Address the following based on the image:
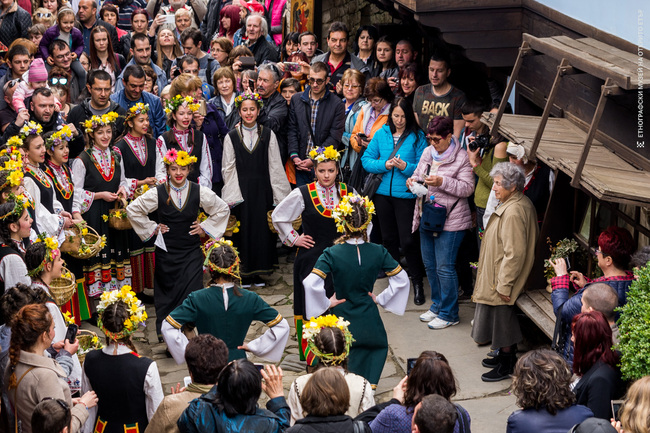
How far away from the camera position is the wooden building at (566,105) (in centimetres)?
527

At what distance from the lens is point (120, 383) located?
482 cm

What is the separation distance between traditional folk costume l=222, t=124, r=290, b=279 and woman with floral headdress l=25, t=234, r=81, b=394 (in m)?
2.76

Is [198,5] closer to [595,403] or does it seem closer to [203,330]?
[203,330]

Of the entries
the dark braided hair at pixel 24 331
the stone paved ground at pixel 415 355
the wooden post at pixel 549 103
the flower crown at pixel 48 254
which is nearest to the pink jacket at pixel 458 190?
the stone paved ground at pixel 415 355

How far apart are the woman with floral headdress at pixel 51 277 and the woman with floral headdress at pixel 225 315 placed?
24.5 inches

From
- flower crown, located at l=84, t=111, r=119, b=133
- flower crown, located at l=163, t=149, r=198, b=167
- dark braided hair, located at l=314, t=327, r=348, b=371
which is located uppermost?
flower crown, located at l=84, t=111, r=119, b=133

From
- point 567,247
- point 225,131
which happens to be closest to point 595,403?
point 567,247

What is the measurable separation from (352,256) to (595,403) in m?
2.13

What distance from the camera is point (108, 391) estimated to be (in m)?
4.84

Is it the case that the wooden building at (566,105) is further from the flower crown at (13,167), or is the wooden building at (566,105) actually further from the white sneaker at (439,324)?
the flower crown at (13,167)

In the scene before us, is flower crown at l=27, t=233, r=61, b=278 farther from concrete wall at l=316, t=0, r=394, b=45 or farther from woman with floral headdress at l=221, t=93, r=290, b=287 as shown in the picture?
concrete wall at l=316, t=0, r=394, b=45

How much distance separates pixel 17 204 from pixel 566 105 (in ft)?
15.0

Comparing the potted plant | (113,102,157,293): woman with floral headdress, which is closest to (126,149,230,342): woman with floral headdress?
(113,102,157,293): woman with floral headdress

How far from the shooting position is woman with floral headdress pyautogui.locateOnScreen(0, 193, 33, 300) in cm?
579
